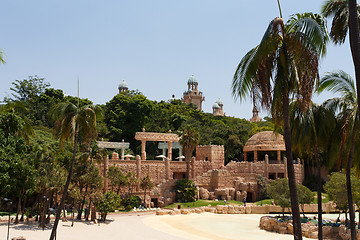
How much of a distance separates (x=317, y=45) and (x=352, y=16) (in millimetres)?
1266

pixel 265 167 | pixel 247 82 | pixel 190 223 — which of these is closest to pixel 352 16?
pixel 247 82

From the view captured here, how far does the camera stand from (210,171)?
165 feet

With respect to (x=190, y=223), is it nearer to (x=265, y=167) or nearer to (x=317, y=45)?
(x=265, y=167)

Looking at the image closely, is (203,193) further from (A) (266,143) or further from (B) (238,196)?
(A) (266,143)

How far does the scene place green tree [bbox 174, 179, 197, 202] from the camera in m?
45.7

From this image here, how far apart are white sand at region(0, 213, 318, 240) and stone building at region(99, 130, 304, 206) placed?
794 centimetres

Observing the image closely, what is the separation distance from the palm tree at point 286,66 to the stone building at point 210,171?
1395 inches

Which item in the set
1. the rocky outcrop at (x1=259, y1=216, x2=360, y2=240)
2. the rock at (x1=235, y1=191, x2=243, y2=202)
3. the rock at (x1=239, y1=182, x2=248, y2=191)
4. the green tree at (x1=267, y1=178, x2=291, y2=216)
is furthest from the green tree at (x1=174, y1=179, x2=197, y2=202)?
the rocky outcrop at (x1=259, y1=216, x2=360, y2=240)

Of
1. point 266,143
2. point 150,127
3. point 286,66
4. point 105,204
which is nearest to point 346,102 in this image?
point 286,66

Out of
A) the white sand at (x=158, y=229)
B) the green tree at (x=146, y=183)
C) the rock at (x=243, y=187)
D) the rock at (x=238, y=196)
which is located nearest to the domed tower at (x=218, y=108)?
the rock at (x=243, y=187)

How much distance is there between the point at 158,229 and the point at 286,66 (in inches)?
932

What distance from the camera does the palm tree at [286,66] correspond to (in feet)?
31.8

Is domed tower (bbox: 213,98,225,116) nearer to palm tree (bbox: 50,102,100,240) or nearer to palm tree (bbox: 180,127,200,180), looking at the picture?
palm tree (bbox: 180,127,200,180)

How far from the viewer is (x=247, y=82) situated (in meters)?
10.3
